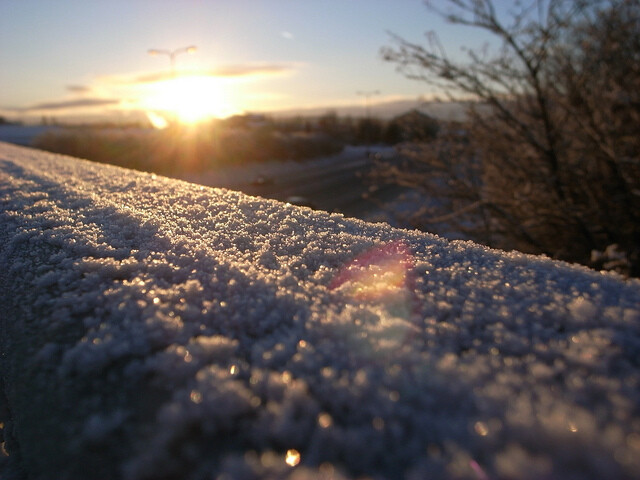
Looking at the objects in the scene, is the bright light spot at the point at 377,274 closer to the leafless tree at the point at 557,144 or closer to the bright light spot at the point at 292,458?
the bright light spot at the point at 292,458

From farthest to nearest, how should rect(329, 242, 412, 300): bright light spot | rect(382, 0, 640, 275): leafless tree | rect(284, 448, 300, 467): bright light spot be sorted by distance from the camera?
rect(382, 0, 640, 275): leafless tree → rect(329, 242, 412, 300): bright light spot → rect(284, 448, 300, 467): bright light spot

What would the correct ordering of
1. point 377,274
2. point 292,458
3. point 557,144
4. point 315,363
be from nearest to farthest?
point 292,458
point 315,363
point 377,274
point 557,144

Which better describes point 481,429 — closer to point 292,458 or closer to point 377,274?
point 292,458

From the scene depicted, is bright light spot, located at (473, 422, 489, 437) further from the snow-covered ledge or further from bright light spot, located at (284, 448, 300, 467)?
bright light spot, located at (284, 448, 300, 467)

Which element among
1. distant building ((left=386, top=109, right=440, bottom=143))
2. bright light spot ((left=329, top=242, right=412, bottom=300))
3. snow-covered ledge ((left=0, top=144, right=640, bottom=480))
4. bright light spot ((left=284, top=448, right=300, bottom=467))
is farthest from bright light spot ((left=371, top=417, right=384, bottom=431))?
distant building ((left=386, top=109, right=440, bottom=143))

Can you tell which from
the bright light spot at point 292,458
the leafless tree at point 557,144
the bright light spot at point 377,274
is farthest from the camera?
the leafless tree at point 557,144

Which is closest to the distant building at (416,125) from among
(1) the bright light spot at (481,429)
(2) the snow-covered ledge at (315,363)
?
(2) the snow-covered ledge at (315,363)

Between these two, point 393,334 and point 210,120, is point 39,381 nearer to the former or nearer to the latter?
point 393,334

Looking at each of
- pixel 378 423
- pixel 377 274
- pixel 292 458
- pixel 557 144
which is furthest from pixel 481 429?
pixel 557 144
